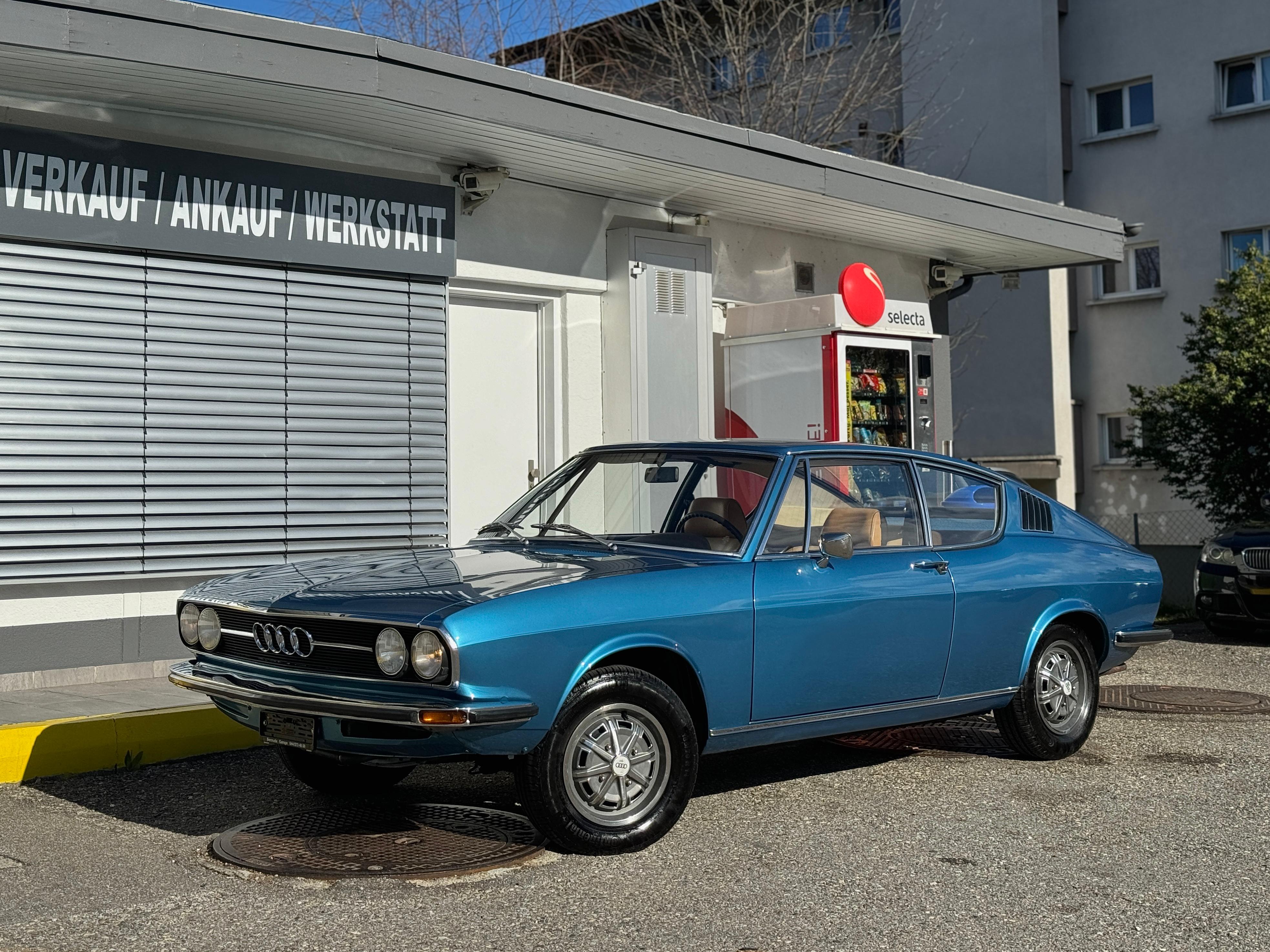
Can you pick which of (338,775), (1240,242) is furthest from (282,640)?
(1240,242)

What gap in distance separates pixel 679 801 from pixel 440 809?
3.62 feet

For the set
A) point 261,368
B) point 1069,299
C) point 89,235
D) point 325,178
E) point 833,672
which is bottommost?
point 833,672

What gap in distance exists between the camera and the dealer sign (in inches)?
329

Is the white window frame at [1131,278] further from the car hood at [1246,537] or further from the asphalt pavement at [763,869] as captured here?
the asphalt pavement at [763,869]

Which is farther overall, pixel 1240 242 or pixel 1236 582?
pixel 1240 242

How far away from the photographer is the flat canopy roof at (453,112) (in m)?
7.65

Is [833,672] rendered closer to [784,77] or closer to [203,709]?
[203,709]

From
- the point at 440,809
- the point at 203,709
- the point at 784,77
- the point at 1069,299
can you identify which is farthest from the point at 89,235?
the point at 1069,299

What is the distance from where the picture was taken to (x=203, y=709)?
277 inches

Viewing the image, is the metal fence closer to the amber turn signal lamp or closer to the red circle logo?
the red circle logo

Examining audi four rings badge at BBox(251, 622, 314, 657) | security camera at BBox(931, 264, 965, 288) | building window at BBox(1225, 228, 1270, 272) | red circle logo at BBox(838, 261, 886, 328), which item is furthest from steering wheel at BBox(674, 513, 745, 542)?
building window at BBox(1225, 228, 1270, 272)

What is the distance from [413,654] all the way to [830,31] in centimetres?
2210

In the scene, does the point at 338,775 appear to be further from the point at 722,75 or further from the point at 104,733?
the point at 722,75

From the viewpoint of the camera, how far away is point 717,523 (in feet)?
18.9
